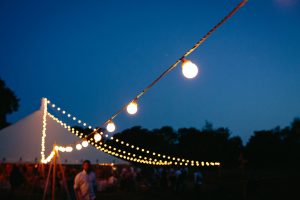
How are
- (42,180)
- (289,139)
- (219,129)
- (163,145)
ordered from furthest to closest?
(219,129), (163,145), (289,139), (42,180)

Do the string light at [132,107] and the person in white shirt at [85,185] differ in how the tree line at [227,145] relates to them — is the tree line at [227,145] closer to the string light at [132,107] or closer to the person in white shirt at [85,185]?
the person in white shirt at [85,185]

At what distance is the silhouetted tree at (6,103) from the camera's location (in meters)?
33.3

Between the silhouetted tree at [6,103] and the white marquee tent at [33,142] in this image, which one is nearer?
the white marquee tent at [33,142]

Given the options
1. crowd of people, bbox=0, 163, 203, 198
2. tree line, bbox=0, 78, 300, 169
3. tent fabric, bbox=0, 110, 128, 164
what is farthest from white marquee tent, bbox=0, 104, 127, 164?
tree line, bbox=0, 78, 300, 169

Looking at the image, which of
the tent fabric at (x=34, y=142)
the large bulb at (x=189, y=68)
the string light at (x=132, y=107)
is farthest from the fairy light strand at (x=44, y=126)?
the large bulb at (x=189, y=68)

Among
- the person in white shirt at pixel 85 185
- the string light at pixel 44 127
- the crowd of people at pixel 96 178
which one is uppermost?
the string light at pixel 44 127

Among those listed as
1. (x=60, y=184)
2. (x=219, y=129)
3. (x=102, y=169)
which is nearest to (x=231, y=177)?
(x=102, y=169)

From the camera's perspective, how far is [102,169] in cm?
1862

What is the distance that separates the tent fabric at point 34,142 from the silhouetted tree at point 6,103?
21706 mm

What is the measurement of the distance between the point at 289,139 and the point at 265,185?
2193 cm

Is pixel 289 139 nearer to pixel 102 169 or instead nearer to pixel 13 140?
pixel 102 169

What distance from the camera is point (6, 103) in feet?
111

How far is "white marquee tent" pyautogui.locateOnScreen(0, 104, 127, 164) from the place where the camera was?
1237 centimetres

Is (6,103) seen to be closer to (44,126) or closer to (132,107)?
(44,126)
